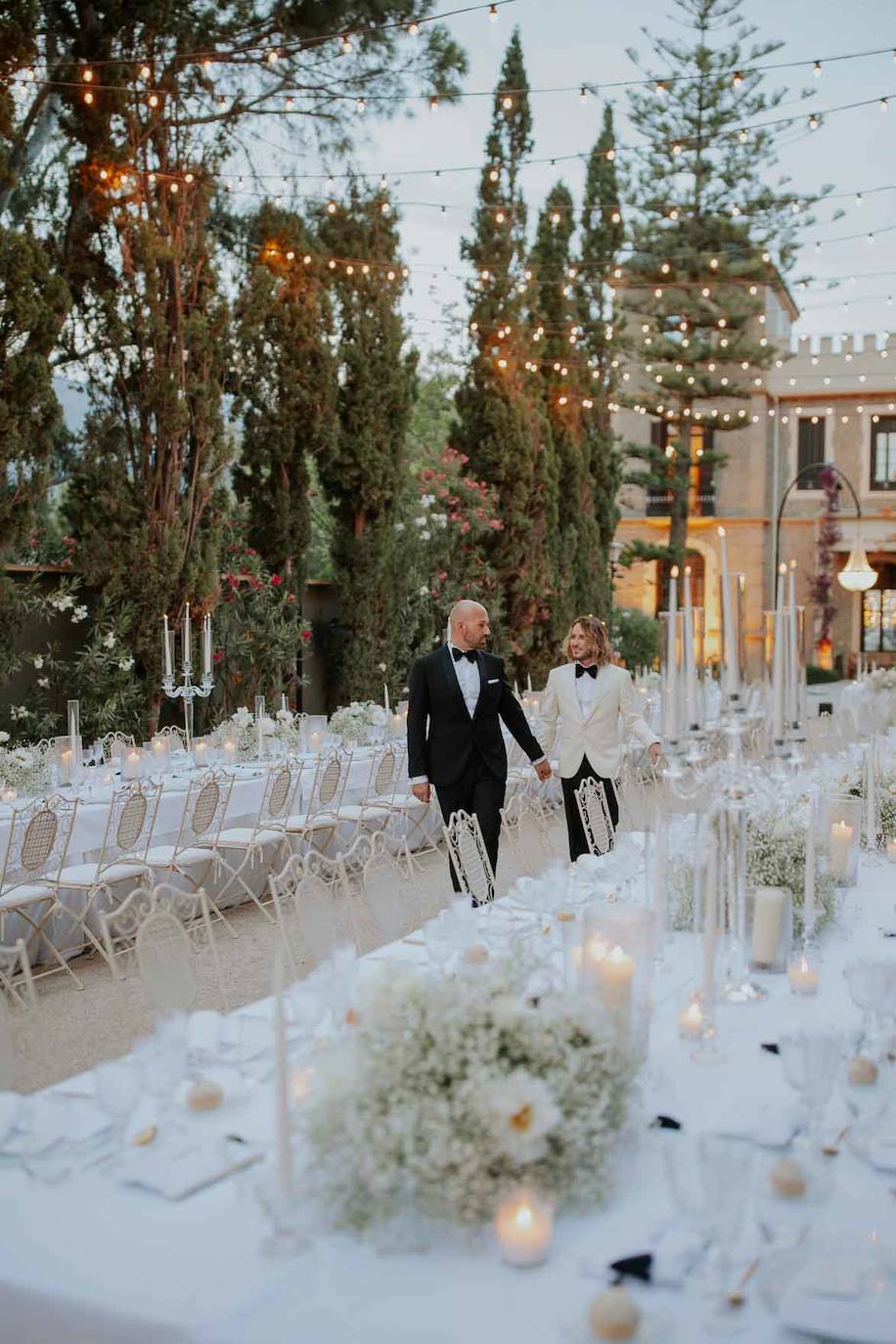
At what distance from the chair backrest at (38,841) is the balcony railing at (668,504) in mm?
29079

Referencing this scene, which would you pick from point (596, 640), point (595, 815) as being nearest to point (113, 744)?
point (596, 640)

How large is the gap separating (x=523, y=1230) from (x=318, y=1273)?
0.32m

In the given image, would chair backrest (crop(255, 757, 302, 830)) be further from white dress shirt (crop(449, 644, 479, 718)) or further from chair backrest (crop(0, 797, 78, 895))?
white dress shirt (crop(449, 644, 479, 718))

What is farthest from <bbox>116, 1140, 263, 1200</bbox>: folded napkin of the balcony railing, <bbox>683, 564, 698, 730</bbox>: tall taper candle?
the balcony railing

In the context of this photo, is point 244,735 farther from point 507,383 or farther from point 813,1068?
point 507,383

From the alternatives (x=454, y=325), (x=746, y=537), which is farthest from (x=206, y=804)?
(x=746, y=537)

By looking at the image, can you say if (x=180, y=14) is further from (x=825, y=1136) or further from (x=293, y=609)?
(x=825, y=1136)

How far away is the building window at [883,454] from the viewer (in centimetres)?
3553

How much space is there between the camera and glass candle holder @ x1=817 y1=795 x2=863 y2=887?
4.32 metres

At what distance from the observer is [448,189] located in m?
15.3

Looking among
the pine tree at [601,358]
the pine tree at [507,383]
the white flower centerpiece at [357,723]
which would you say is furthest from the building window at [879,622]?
the white flower centerpiece at [357,723]

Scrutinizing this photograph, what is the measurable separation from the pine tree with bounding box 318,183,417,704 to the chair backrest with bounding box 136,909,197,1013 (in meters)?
10.1

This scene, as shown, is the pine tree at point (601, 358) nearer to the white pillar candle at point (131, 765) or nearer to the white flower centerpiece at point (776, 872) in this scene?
the white pillar candle at point (131, 765)

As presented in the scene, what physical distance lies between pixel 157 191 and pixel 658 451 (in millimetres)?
16586
